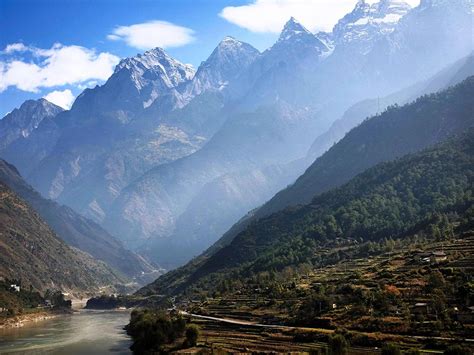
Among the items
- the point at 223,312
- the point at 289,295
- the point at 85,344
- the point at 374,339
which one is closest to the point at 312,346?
the point at 374,339

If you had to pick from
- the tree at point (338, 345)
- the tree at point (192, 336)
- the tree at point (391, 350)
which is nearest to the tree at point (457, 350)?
the tree at point (391, 350)

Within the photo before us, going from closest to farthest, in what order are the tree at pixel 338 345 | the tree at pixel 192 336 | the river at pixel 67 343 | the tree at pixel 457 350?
the tree at pixel 457 350 < the tree at pixel 338 345 < the tree at pixel 192 336 < the river at pixel 67 343

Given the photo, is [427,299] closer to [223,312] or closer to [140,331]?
[223,312]

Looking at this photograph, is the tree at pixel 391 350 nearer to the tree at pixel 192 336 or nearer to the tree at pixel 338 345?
the tree at pixel 338 345

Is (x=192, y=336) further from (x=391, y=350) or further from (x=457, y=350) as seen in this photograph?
(x=457, y=350)

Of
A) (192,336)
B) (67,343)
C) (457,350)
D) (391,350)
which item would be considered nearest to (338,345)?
(391,350)

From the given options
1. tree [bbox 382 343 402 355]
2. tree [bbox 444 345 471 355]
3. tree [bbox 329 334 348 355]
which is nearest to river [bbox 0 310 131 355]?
tree [bbox 329 334 348 355]

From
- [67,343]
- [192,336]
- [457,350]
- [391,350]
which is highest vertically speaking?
[192,336]

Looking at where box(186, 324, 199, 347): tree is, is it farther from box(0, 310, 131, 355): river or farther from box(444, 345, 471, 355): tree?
box(444, 345, 471, 355): tree
